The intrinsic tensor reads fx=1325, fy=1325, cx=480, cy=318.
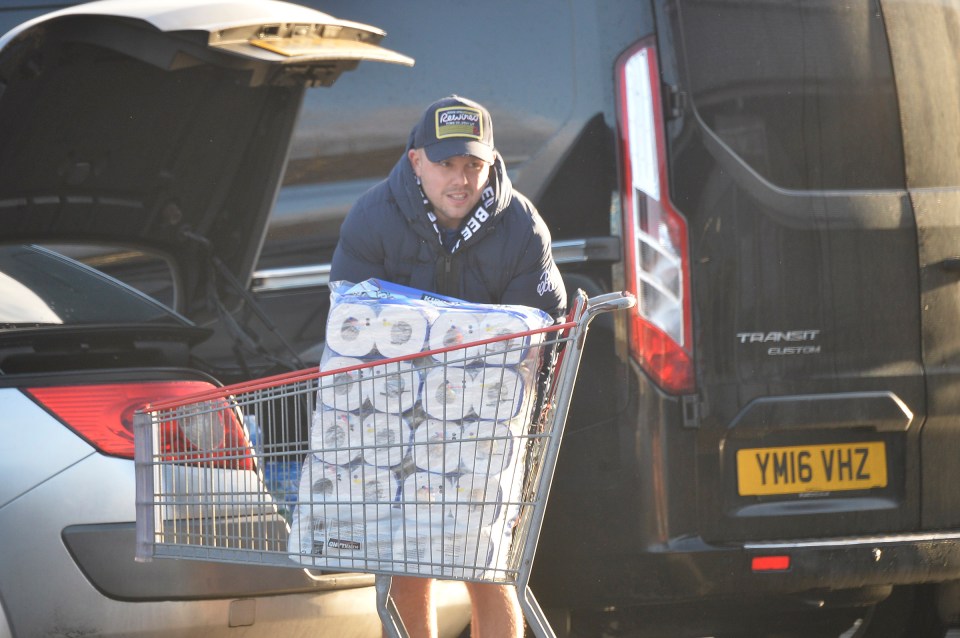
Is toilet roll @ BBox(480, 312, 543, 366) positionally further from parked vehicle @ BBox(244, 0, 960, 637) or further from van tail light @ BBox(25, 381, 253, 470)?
parked vehicle @ BBox(244, 0, 960, 637)

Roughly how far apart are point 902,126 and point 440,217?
1567 millimetres

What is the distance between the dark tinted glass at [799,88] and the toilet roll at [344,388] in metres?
1.45

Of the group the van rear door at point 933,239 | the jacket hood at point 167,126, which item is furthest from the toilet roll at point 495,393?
the van rear door at point 933,239

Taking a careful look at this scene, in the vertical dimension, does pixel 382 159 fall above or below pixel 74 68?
below

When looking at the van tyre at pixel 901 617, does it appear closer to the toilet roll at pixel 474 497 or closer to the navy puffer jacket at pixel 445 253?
the navy puffer jacket at pixel 445 253

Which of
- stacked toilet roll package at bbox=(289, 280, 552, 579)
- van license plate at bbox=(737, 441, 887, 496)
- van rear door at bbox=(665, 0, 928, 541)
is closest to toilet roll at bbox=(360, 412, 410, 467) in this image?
stacked toilet roll package at bbox=(289, 280, 552, 579)

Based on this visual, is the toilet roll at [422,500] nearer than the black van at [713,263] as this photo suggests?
Yes

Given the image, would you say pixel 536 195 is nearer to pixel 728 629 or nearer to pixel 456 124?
→ pixel 456 124

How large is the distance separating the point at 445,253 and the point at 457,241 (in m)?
0.04

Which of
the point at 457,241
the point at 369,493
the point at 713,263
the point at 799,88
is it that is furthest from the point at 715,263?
the point at 369,493

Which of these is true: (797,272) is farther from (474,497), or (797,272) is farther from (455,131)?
(474,497)

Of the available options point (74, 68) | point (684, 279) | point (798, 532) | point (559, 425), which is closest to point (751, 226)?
point (684, 279)

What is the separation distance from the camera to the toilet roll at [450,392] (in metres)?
2.91

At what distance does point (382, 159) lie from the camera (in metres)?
4.00
